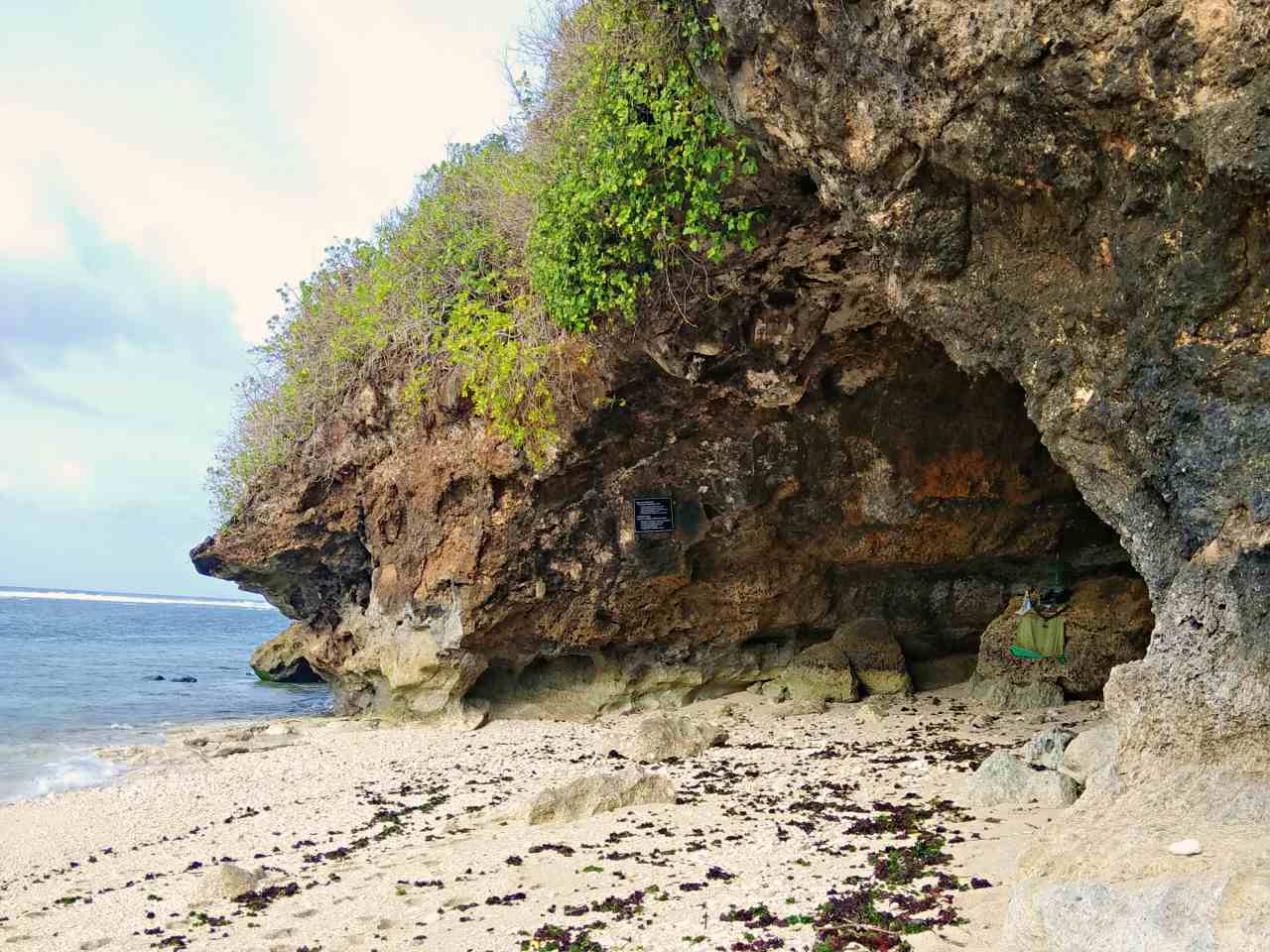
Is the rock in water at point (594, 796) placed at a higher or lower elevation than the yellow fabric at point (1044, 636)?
lower

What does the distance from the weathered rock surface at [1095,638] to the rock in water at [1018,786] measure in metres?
5.57

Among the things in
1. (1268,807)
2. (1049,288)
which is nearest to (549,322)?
(1049,288)

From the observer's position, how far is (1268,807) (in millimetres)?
4512

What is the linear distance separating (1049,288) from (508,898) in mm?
5458

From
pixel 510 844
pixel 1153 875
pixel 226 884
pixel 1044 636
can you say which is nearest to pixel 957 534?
pixel 1044 636

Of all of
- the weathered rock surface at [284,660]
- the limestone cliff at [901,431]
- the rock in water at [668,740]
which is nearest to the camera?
the limestone cliff at [901,431]

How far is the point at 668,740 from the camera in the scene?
11312 millimetres

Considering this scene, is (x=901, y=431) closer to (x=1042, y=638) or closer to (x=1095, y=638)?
(x=1042, y=638)

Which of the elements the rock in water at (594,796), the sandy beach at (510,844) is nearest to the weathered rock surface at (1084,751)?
the sandy beach at (510,844)

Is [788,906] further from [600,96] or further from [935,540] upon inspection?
[935,540]

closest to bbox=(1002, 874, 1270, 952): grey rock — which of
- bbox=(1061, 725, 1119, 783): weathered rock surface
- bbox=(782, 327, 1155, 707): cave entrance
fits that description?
bbox=(1061, 725, 1119, 783): weathered rock surface

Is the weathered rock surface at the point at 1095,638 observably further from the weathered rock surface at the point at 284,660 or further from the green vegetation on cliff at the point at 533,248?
the weathered rock surface at the point at 284,660

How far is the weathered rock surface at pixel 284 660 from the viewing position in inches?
1077

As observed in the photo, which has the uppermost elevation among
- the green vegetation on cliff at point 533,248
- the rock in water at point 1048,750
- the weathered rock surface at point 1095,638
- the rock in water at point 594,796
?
the green vegetation on cliff at point 533,248
